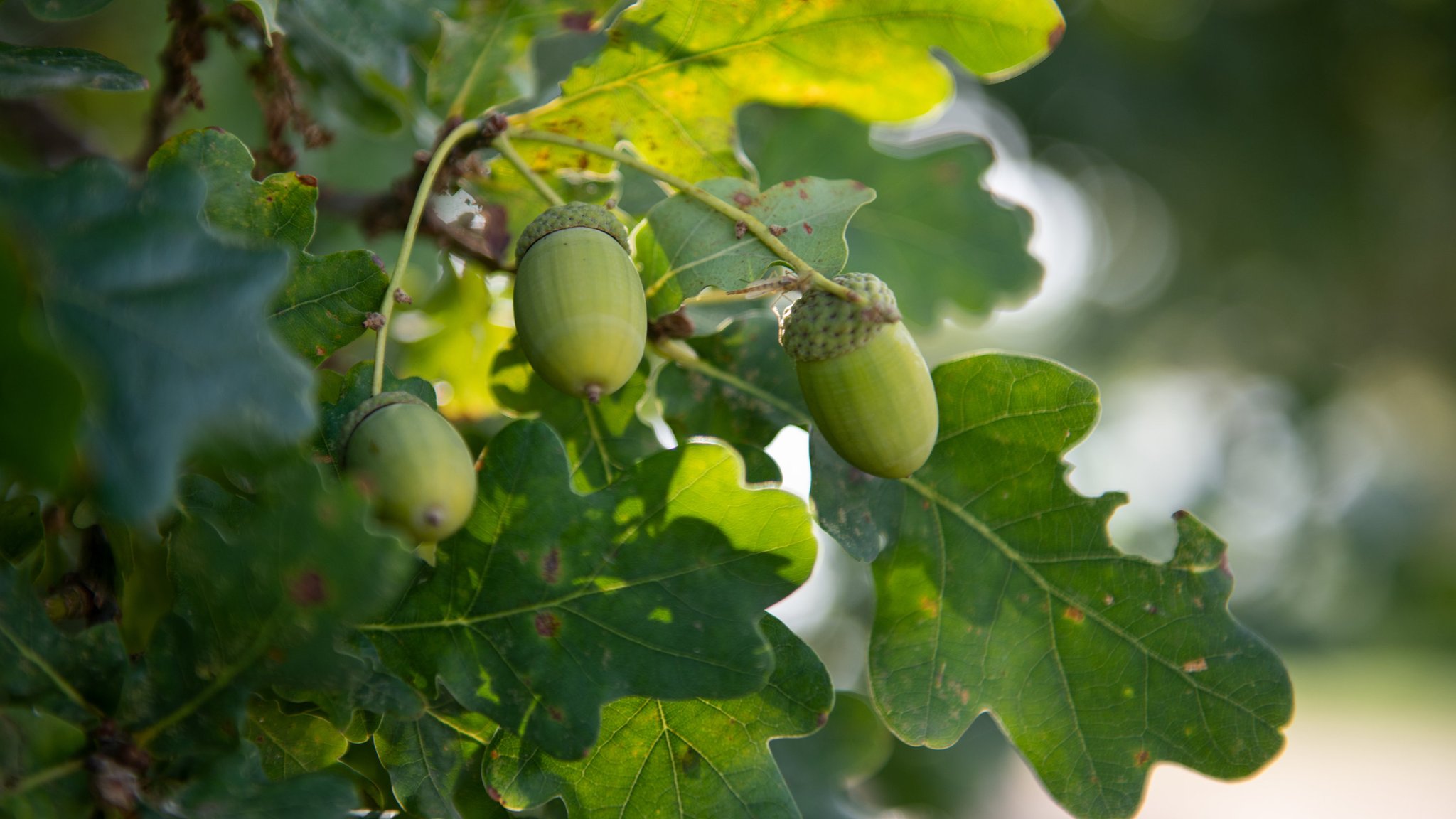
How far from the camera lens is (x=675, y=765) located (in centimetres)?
101

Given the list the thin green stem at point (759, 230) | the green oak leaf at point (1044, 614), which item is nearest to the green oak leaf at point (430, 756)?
the green oak leaf at point (1044, 614)

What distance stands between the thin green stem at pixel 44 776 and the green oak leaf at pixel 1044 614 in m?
0.70

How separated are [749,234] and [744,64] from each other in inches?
12.7

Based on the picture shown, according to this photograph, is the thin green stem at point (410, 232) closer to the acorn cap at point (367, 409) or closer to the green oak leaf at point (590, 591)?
the acorn cap at point (367, 409)

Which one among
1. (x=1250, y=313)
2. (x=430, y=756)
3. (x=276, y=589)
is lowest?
(x=1250, y=313)

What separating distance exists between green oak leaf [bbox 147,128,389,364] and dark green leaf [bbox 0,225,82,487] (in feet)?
1.22

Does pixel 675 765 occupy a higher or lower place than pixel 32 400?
lower

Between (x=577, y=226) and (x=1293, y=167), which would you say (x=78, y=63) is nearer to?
(x=577, y=226)

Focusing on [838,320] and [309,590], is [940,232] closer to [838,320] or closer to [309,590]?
[838,320]

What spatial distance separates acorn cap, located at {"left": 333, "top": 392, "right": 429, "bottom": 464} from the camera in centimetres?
88

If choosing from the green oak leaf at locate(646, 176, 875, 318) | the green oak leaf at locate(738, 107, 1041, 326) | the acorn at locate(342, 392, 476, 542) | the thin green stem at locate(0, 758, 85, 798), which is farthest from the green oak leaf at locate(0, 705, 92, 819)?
the green oak leaf at locate(738, 107, 1041, 326)

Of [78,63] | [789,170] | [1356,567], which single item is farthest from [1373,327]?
[78,63]

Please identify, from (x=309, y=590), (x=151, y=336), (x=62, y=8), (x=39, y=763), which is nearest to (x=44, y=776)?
(x=39, y=763)

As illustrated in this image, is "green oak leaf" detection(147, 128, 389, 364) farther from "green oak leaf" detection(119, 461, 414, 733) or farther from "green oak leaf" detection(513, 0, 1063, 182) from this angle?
"green oak leaf" detection(513, 0, 1063, 182)
